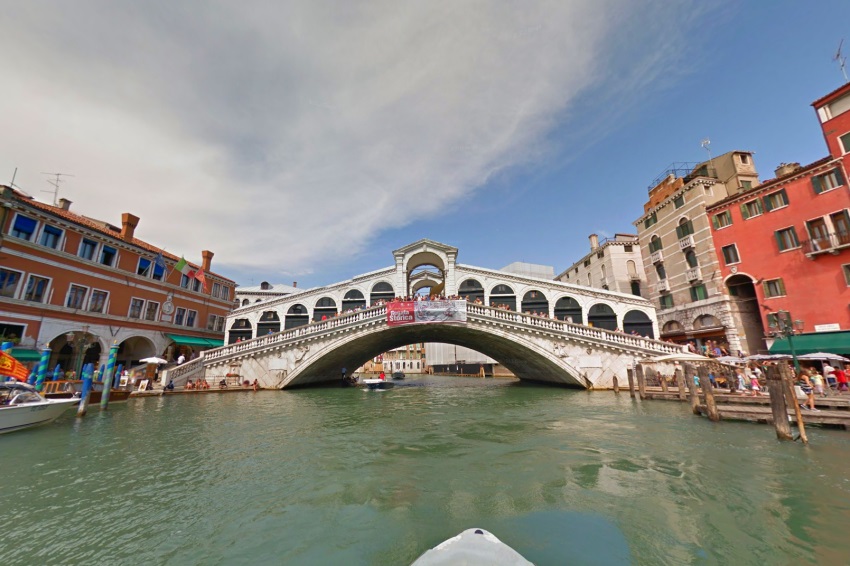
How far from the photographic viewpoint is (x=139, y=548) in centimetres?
403

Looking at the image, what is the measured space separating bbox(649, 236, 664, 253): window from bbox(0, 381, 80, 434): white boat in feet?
116

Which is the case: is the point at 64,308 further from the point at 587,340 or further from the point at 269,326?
the point at 587,340

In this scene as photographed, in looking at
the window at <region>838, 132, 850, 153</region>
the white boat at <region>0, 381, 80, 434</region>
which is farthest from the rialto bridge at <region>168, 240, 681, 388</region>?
the window at <region>838, 132, 850, 153</region>

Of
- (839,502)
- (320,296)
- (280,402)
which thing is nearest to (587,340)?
(839,502)

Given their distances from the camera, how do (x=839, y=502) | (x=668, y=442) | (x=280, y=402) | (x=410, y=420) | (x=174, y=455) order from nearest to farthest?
1. (x=839, y=502)
2. (x=174, y=455)
3. (x=668, y=442)
4. (x=410, y=420)
5. (x=280, y=402)

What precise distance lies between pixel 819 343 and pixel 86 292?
40525mm

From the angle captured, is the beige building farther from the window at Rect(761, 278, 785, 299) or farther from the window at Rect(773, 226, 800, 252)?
the window at Rect(773, 226, 800, 252)

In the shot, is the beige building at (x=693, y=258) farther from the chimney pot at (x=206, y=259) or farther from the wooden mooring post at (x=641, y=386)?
the chimney pot at (x=206, y=259)

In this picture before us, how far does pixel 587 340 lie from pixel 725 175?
1754 cm

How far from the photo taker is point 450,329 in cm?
2300

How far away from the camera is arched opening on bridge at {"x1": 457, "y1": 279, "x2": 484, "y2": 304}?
28.7 meters

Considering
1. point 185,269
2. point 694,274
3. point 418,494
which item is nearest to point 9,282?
point 185,269

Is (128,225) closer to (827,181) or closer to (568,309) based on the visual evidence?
(568,309)

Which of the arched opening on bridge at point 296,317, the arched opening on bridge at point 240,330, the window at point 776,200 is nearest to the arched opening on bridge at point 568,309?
the window at point 776,200
